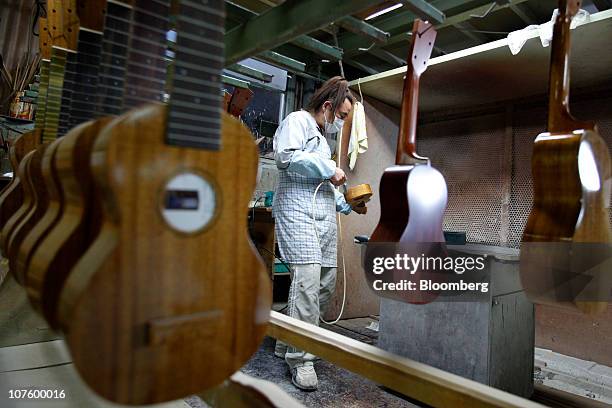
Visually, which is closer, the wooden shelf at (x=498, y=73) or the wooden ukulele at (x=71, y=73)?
the wooden ukulele at (x=71, y=73)

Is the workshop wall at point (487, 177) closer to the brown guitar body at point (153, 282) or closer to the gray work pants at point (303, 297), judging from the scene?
the gray work pants at point (303, 297)

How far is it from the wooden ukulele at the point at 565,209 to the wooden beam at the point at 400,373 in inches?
7.0

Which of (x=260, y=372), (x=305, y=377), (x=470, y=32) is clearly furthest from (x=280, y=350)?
(x=470, y=32)

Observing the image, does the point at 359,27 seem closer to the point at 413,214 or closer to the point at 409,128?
the point at 409,128

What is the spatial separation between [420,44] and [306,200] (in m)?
0.96

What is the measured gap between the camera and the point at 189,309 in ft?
1.22

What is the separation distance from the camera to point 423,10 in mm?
752

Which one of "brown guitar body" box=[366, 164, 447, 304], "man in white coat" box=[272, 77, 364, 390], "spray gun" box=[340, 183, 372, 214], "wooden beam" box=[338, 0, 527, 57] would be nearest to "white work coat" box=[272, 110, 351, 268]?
"man in white coat" box=[272, 77, 364, 390]

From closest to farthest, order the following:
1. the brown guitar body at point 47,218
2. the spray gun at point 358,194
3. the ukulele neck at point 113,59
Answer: the brown guitar body at point 47,218
the ukulele neck at point 113,59
the spray gun at point 358,194

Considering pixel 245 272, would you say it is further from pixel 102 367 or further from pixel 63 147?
pixel 63 147

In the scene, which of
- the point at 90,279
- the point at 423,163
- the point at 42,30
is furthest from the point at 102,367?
the point at 42,30

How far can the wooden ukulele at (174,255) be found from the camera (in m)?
0.33

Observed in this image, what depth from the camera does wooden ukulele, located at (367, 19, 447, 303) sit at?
2.36 ft

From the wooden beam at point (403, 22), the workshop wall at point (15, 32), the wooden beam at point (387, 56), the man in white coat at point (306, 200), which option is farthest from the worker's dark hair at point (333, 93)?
the workshop wall at point (15, 32)
